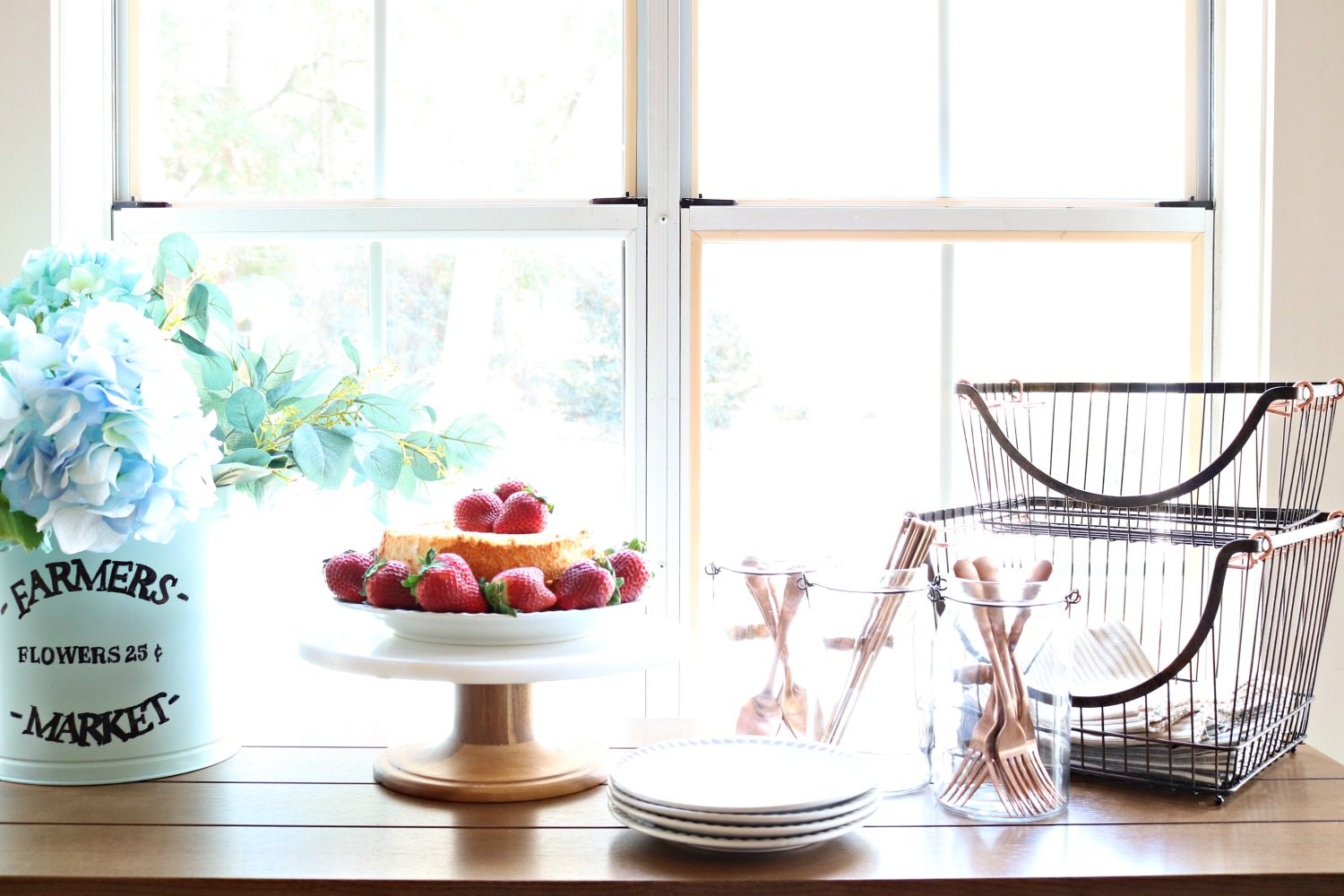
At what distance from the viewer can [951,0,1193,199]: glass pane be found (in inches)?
62.7

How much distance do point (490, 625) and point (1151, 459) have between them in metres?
1.00

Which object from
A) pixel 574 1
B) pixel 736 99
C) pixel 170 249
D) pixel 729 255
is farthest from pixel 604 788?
pixel 574 1

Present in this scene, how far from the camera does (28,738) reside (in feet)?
3.47

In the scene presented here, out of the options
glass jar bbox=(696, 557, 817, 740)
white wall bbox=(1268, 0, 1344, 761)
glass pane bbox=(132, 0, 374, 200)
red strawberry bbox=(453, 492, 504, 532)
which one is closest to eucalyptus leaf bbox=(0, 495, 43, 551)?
red strawberry bbox=(453, 492, 504, 532)

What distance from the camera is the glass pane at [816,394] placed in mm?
1573

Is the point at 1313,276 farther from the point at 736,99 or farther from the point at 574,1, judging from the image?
the point at 574,1

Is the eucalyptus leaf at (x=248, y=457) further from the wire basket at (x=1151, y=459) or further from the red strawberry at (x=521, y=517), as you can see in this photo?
the wire basket at (x=1151, y=459)

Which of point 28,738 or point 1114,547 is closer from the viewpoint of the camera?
point 28,738

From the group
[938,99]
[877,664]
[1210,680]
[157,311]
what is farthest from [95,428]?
[938,99]

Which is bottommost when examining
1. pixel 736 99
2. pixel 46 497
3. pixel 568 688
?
pixel 568 688

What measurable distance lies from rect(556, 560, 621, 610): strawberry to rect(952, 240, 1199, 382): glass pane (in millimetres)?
745

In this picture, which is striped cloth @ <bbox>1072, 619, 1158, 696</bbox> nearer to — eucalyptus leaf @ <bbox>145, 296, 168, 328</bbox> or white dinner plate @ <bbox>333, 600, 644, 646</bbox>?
white dinner plate @ <bbox>333, 600, 644, 646</bbox>

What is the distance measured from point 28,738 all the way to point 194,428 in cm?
36

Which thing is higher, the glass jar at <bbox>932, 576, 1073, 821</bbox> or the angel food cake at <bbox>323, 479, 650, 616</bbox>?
the angel food cake at <bbox>323, 479, 650, 616</bbox>
